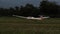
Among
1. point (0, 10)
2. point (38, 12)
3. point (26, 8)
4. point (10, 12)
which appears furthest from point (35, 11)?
point (0, 10)

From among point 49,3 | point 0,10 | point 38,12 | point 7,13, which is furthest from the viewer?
point 0,10

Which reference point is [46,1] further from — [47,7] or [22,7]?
[22,7]

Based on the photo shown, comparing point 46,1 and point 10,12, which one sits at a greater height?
point 46,1

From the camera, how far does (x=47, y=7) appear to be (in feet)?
165

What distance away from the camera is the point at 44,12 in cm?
5012

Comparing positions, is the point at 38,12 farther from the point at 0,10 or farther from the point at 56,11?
the point at 0,10

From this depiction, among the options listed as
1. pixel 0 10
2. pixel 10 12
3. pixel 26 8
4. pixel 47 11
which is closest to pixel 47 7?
pixel 47 11

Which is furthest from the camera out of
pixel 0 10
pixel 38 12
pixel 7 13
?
pixel 0 10

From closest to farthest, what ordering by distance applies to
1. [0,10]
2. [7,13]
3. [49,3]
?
1. [49,3]
2. [7,13]
3. [0,10]

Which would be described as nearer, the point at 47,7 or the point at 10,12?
the point at 47,7

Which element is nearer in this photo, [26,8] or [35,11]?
[35,11]

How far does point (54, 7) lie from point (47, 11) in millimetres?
2195

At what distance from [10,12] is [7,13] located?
95 centimetres

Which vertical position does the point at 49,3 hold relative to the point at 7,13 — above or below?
above
